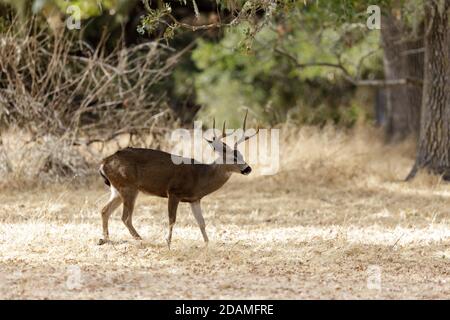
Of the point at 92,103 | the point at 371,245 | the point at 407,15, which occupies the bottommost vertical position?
the point at 371,245

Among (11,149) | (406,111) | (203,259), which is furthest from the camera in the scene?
(406,111)

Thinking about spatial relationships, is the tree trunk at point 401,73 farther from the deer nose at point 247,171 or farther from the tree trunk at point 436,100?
the deer nose at point 247,171

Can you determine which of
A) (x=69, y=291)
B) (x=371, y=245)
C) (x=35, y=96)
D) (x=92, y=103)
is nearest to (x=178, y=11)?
(x=92, y=103)

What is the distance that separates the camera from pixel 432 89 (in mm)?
13961

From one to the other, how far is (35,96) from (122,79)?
176 centimetres

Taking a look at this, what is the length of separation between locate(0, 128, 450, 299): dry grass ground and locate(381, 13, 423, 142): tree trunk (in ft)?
11.6

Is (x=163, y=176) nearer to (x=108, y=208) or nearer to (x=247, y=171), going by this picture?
(x=108, y=208)

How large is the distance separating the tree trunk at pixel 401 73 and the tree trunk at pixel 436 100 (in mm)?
2150

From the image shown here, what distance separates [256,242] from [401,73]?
9.82 m

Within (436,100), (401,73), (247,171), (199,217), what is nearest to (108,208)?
(199,217)

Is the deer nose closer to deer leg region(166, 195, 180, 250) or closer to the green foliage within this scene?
deer leg region(166, 195, 180, 250)

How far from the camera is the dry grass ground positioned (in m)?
7.11

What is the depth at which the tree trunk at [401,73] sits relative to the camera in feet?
→ 55.3
